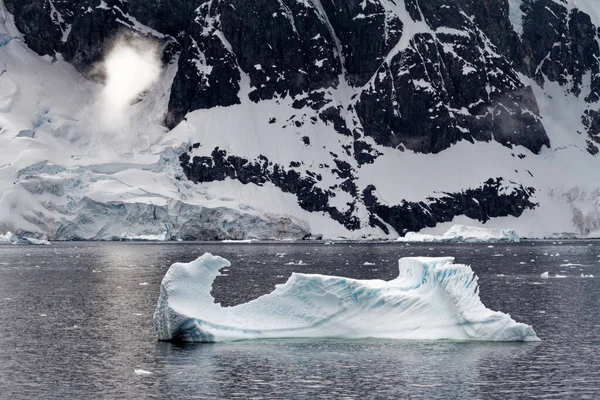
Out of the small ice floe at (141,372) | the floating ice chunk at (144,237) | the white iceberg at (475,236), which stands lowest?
the small ice floe at (141,372)

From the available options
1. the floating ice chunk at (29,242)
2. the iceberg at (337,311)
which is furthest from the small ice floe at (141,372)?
the floating ice chunk at (29,242)

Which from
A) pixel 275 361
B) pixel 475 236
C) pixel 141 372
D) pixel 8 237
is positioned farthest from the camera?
pixel 475 236

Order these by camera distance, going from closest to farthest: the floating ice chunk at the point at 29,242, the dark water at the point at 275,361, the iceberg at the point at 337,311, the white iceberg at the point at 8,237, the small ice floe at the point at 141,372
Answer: the dark water at the point at 275,361, the small ice floe at the point at 141,372, the iceberg at the point at 337,311, the floating ice chunk at the point at 29,242, the white iceberg at the point at 8,237

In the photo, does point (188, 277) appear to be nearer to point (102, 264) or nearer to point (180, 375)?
point (180, 375)

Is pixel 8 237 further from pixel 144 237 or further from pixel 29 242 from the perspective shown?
pixel 144 237

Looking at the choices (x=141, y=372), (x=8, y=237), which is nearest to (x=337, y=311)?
(x=141, y=372)

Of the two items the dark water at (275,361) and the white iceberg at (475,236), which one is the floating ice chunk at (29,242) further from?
the dark water at (275,361)

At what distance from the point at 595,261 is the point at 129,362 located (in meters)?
76.8

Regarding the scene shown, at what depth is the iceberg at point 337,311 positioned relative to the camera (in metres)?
38.4

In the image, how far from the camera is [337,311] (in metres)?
39.5

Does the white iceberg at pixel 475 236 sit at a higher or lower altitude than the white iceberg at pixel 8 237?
higher

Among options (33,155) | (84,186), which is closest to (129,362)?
(84,186)

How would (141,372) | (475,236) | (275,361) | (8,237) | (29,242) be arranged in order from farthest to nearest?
(475,236) < (8,237) < (29,242) < (275,361) < (141,372)

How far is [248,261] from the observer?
100 m
